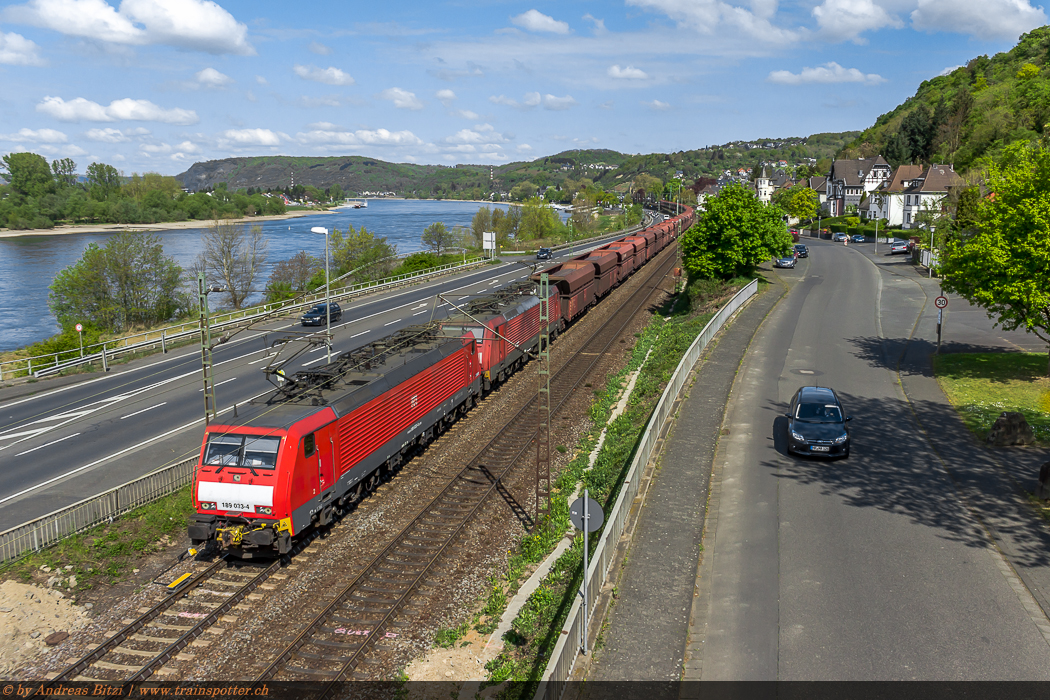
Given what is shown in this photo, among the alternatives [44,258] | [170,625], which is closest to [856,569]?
[170,625]

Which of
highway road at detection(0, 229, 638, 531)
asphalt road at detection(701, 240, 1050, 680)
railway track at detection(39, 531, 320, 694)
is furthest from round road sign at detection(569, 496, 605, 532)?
highway road at detection(0, 229, 638, 531)

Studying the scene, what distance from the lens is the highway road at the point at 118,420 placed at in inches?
850

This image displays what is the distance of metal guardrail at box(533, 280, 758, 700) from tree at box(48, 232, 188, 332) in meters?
52.5

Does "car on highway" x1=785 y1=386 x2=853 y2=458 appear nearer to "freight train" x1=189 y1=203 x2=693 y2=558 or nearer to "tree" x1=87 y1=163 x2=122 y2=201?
"freight train" x1=189 y1=203 x2=693 y2=558

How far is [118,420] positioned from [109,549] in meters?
13.8

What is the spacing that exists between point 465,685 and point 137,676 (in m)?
5.86

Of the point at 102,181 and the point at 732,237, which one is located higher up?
the point at 102,181

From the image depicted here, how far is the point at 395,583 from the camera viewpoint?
51.1 ft

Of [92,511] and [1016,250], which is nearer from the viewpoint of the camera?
[92,511]

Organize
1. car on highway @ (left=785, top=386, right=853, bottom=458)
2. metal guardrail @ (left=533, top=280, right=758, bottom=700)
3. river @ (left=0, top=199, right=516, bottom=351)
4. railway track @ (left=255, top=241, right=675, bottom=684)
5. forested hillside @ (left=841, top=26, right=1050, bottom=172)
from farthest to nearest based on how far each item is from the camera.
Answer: forested hillside @ (left=841, top=26, right=1050, bottom=172) < river @ (left=0, top=199, right=516, bottom=351) < car on highway @ (left=785, top=386, right=853, bottom=458) < railway track @ (left=255, top=241, right=675, bottom=684) < metal guardrail @ (left=533, top=280, right=758, bottom=700)

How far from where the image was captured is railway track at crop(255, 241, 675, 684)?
42.0ft

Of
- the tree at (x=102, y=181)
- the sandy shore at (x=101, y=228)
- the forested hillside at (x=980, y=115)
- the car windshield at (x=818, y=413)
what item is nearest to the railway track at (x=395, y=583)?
the car windshield at (x=818, y=413)

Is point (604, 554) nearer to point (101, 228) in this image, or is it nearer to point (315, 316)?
point (315, 316)

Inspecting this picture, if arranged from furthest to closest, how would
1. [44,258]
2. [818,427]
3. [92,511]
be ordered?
1. [44,258]
2. [818,427]
3. [92,511]
